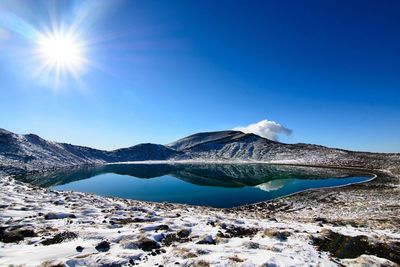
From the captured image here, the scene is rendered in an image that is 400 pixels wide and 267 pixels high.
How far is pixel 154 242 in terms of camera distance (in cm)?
1398

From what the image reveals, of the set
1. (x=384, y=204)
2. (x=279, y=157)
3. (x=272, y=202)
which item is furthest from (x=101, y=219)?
(x=279, y=157)

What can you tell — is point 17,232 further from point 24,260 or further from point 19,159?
point 19,159

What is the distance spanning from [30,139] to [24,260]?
197086mm

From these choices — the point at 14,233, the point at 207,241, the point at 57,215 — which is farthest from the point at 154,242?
the point at 57,215

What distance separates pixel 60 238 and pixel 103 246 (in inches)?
113

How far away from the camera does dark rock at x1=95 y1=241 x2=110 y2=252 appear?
1288 centimetres

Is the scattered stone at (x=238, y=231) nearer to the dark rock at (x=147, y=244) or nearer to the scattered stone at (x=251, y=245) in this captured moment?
the scattered stone at (x=251, y=245)

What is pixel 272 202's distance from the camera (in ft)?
135

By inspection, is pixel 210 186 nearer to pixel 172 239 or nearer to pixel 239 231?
pixel 239 231

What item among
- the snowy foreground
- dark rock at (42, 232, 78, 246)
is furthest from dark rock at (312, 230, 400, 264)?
dark rock at (42, 232, 78, 246)

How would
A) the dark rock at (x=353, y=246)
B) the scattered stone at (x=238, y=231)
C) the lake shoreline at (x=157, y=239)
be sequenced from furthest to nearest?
the scattered stone at (x=238, y=231)
the dark rock at (x=353, y=246)
the lake shoreline at (x=157, y=239)

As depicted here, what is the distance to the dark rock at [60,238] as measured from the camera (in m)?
13.5

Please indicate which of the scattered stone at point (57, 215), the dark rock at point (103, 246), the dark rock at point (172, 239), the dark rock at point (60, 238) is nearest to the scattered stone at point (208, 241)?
the dark rock at point (172, 239)

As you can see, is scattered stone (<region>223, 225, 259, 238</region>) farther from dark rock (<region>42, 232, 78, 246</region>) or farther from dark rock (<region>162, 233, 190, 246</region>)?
dark rock (<region>42, 232, 78, 246</region>)
